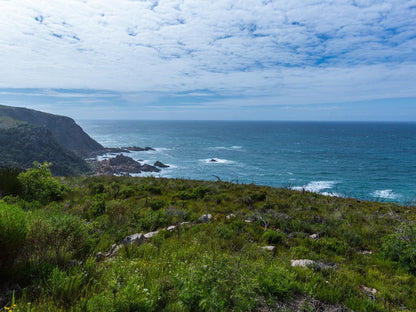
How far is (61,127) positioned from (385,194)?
450 ft

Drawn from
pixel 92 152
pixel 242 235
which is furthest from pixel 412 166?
pixel 92 152

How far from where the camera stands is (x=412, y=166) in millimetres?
60625

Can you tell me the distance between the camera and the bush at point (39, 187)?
9.11 m

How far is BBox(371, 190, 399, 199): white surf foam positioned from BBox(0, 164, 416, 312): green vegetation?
1508 inches

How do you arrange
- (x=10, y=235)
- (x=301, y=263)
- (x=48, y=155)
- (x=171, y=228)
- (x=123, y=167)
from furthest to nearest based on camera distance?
(x=48, y=155) → (x=123, y=167) → (x=171, y=228) → (x=301, y=263) → (x=10, y=235)

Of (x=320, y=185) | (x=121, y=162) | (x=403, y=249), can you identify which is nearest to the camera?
(x=403, y=249)

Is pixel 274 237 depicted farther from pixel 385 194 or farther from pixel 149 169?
pixel 149 169

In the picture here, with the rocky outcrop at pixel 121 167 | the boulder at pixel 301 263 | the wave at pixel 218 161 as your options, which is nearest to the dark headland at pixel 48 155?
the rocky outcrop at pixel 121 167

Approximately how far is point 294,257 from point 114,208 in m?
6.38

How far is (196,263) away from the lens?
3869 mm

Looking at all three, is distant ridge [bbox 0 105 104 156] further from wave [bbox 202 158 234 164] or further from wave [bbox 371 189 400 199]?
wave [bbox 371 189 400 199]

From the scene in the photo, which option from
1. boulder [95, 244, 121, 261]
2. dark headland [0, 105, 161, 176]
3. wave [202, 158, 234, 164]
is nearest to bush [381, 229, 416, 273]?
boulder [95, 244, 121, 261]

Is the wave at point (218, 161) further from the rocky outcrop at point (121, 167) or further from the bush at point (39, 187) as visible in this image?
the bush at point (39, 187)

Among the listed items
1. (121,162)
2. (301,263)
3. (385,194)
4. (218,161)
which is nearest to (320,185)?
(385,194)
